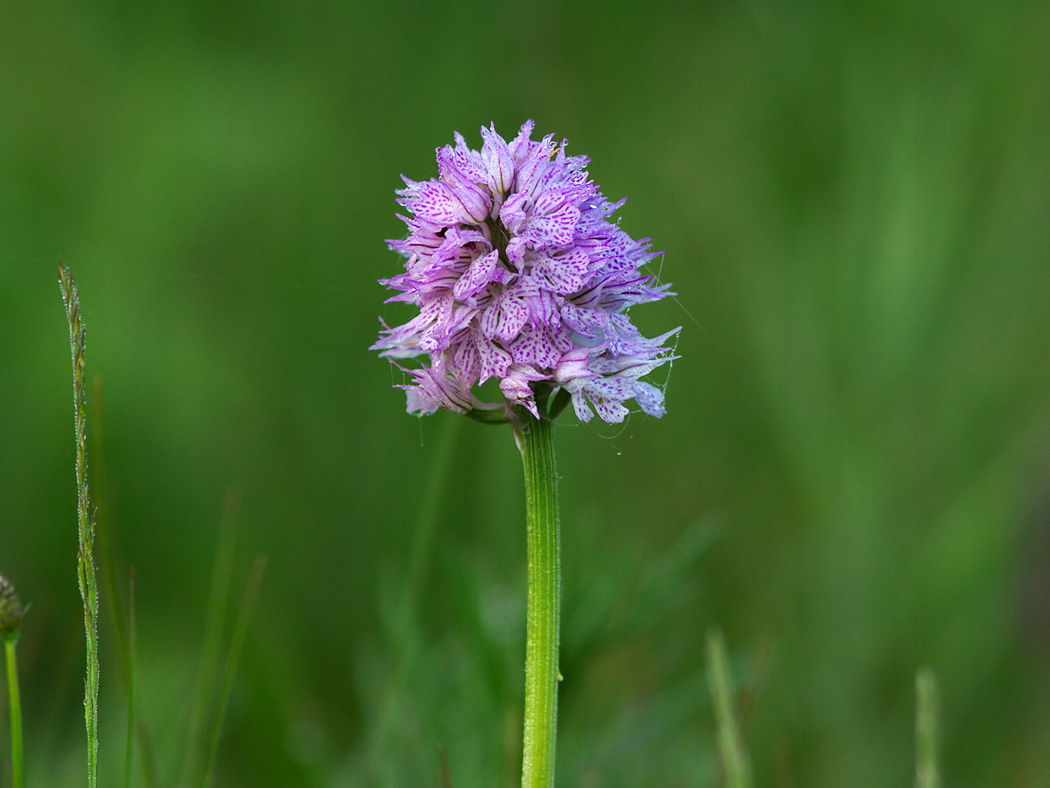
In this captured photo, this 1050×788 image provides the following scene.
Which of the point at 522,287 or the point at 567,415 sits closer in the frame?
the point at 522,287

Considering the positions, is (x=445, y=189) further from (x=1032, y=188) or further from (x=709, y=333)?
(x=709, y=333)

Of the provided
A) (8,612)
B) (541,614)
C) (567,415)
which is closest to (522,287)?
(541,614)

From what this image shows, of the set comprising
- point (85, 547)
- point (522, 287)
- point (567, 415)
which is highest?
point (567, 415)

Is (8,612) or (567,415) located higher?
(567,415)

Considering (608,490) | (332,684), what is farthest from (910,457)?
(332,684)

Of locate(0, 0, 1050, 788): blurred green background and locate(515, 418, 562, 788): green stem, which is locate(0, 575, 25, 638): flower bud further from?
locate(0, 0, 1050, 788): blurred green background

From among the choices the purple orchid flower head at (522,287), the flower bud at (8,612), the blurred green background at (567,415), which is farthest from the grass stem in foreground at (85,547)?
the blurred green background at (567,415)

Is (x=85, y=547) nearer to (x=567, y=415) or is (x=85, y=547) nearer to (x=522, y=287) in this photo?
(x=522, y=287)
